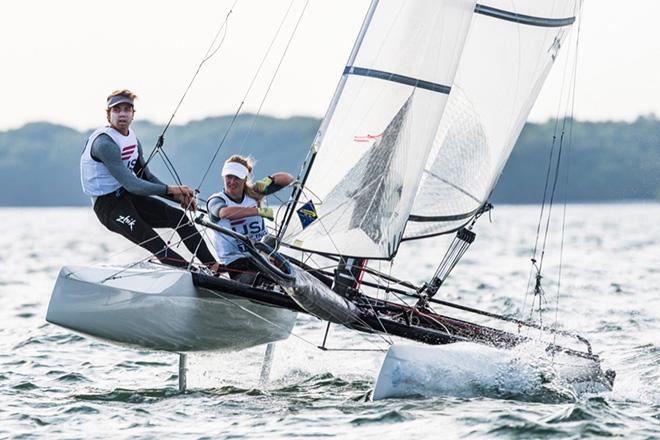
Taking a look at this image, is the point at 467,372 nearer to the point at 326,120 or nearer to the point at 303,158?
the point at 326,120

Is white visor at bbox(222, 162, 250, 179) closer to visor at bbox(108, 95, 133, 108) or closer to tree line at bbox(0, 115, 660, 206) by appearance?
visor at bbox(108, 95, 133, 108)

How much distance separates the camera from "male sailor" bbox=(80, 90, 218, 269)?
666 centimetres

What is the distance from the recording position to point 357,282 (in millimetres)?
7141

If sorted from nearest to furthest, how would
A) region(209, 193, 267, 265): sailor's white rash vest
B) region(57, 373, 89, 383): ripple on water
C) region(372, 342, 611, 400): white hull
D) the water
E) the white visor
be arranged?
1. the water
2. region(372, 342, 611, 400): white hull
3. the white visor
4. region(209, 193, 267, 265): sailor's white rash vest
5. region(57, 373, 89, 383): ripple on water

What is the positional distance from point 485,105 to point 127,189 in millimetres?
2309

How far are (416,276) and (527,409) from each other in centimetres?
1037

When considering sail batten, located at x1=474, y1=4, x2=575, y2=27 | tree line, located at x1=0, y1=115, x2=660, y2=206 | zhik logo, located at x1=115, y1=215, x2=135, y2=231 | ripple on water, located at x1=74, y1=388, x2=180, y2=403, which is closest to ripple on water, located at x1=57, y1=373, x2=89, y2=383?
ripple on water, located at x1=74, y1=388, x2=180, y2=403

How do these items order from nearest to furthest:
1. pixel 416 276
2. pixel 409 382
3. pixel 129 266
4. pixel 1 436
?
pixel 1 436, pixel 409 382, pixel 129 266, pixel 416 276

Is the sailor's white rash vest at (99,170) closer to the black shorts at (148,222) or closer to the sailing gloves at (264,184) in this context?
the black shorts at (148,222)

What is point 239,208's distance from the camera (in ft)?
22.1

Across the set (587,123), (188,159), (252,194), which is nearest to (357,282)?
(252,194)

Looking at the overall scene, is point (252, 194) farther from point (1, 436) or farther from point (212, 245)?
point (1, 436)

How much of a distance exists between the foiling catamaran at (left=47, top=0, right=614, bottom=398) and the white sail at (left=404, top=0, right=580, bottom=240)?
17 millimetres

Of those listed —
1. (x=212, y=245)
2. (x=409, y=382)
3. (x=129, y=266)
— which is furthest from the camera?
(x=212, y=245)
